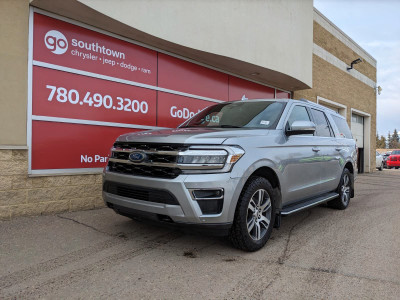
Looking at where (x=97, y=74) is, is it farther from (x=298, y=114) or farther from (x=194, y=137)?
(x=298, y=114)

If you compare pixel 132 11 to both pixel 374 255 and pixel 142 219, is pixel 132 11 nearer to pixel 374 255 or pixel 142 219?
pixel 142 219

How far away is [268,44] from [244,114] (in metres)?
5.48

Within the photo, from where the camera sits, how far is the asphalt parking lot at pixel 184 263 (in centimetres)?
259

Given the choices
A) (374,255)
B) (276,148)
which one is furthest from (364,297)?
(276,148)

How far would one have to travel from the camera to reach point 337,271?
9.93 feet

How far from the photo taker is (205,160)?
3102 millimetres

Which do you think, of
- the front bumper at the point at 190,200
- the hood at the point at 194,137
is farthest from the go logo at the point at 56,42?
the front bumper at the point at 190,200

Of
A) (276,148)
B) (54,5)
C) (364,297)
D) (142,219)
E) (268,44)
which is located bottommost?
(364,297)

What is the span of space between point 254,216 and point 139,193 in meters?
1.31

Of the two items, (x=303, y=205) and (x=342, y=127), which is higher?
(x=342, y=127)

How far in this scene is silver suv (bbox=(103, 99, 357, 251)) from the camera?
3.02 meters

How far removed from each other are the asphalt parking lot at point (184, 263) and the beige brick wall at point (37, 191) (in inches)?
9.9

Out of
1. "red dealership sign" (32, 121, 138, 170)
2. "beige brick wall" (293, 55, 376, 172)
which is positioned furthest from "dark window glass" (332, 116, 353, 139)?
"beige brick wall" (293, 55, 376, 172)

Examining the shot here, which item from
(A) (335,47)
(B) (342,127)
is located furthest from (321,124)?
(A) (335,47)
